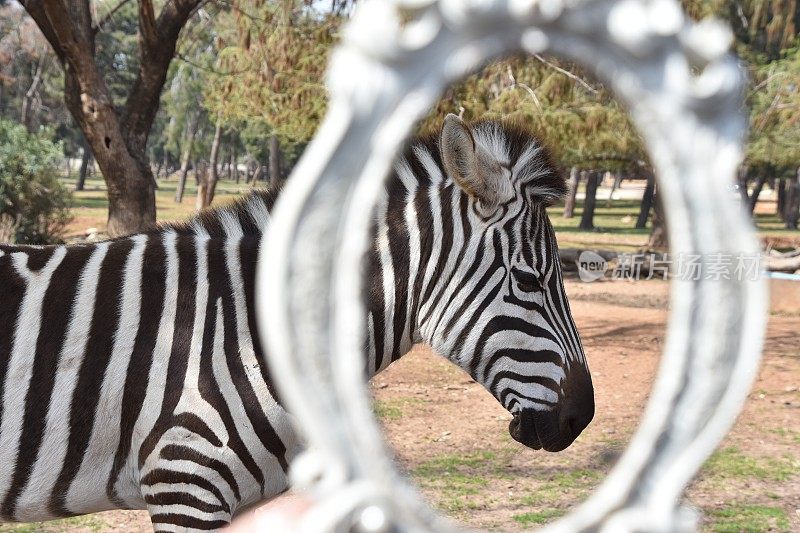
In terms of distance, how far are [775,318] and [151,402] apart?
468 inches

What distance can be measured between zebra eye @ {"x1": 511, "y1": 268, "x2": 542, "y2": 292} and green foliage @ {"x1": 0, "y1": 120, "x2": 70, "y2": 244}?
1380 cm

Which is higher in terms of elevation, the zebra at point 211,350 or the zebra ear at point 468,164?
the zebra ear at point 468,164

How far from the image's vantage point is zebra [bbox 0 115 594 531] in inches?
98.6

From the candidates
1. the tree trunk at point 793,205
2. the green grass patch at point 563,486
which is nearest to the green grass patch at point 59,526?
the green grass patch at point 563,486

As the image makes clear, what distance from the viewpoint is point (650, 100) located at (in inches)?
40.4

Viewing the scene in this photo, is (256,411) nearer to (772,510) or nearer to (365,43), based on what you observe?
(365,43)

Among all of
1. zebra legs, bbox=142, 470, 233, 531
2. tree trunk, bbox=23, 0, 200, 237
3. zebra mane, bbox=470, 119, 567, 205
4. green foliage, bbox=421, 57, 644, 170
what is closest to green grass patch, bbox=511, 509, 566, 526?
zebra mane, bbox=470, 119, 567, 205

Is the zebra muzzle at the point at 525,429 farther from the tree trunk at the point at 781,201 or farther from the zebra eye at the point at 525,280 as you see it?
the tree trunk at the point at 781,201

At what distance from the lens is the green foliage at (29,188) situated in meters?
14.8

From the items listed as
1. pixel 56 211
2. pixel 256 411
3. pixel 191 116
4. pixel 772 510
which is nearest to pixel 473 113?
pixel 772 510

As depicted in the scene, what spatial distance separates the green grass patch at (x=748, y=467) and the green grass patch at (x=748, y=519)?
64 cm

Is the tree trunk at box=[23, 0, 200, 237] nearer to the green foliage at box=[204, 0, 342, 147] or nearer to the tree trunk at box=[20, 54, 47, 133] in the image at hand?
the green foliage at box=[204, 0, 342, 147]

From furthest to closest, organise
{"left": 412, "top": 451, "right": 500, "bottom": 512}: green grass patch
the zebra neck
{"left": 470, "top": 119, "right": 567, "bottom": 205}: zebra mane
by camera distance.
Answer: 1. {"left": 412, "top": 451, "right": 500, "bottom": 512}: green grass patch
2. {"left": 470, "top": 119, "right": 567, "bottom": 205}: zebra mane
3. the zebra neck

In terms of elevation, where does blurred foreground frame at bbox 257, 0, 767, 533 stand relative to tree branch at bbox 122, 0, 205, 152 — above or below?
below
